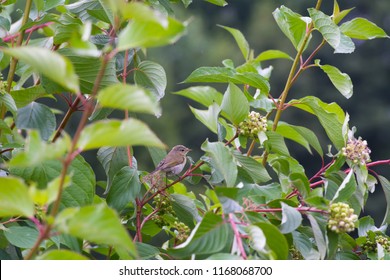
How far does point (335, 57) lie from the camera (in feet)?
78.0

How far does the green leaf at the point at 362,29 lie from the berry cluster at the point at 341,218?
1.89 feet

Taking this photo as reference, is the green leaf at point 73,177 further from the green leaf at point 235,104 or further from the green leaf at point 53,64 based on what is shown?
the green leaf at point 53,64

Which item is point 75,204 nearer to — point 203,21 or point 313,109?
point 313,109

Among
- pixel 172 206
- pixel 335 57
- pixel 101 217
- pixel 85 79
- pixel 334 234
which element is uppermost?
pixel 101 217

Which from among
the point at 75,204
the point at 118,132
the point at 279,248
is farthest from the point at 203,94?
the point at 118,132

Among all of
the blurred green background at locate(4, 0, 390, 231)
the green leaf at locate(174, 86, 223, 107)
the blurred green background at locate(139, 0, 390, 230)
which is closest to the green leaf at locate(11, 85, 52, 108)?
the green leaf at locate(174, 86, 223, 107)

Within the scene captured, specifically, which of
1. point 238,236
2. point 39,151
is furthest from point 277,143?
point 39,151

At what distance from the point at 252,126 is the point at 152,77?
0.95 ft

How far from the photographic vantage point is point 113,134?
2.66ft

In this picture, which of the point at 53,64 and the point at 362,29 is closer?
the point at 53,64

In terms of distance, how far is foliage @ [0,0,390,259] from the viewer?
2.65 ft

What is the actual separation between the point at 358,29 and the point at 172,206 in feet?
2.05

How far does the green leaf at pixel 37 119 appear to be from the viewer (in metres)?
1.50

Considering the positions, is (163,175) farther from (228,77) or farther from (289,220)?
(289,220)
